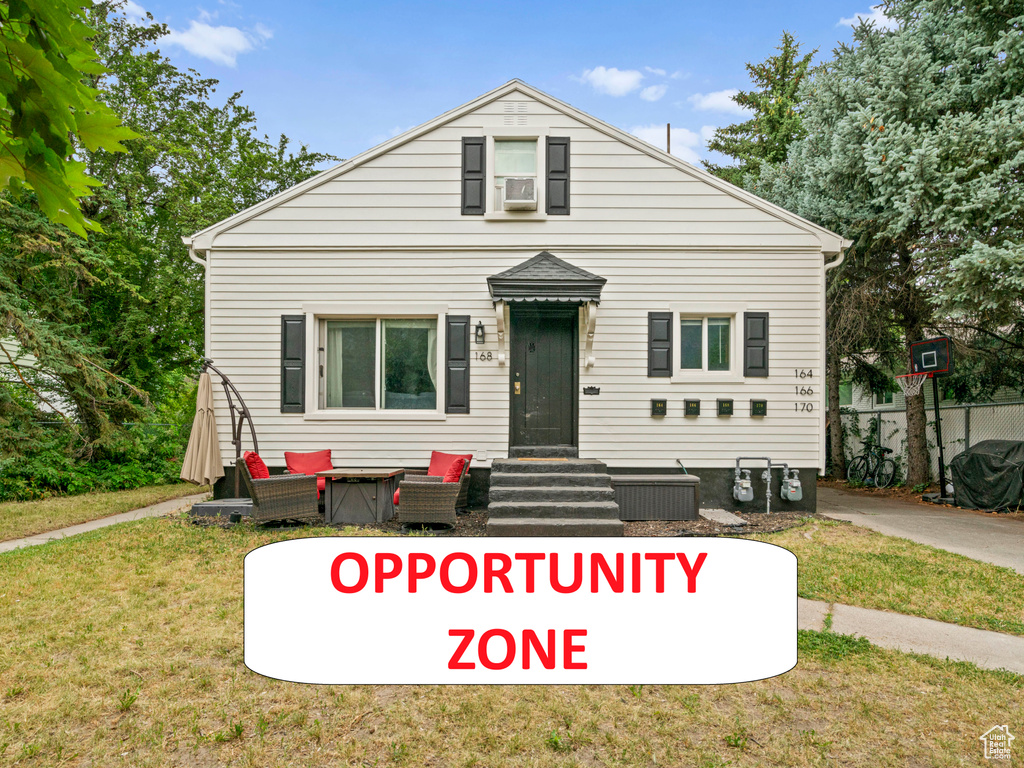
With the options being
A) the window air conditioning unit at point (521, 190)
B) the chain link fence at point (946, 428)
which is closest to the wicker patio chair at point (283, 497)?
the window air conditioning unit at point (521, 190)

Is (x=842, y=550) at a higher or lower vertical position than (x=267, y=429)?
lower

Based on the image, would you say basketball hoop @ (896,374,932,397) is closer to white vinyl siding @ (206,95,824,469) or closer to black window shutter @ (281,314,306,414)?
white vinyl siding @ (206,95,824,469)

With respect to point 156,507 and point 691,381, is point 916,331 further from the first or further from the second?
point 156,507

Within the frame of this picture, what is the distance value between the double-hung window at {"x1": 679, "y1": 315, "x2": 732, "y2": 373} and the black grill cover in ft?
16.3

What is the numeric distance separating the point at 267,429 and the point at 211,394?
913mm

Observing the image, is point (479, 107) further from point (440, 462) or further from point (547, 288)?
point (440, 462)

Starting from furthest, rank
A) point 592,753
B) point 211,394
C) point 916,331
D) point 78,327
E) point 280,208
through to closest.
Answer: point 916,331, point 78,327, point 280,208, point 211,394, point 592,753

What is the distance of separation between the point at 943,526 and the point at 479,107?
29.6 feet

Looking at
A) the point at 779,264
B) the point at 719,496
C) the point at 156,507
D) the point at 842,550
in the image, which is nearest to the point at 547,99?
the point at 779,264

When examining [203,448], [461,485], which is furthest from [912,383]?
[203,448]

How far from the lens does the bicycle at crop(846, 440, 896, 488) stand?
13.0 meters

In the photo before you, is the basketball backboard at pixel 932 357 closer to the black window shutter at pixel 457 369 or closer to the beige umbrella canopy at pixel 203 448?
the black window shutter at pixel 457 369

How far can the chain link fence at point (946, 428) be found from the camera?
11.0 metres

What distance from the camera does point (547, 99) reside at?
852 cm
